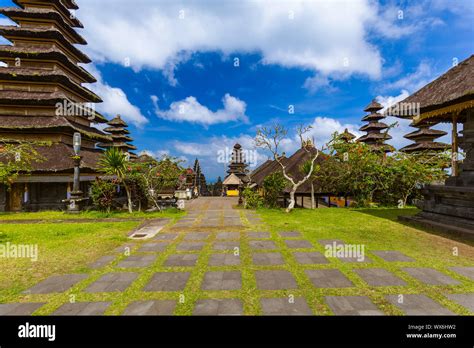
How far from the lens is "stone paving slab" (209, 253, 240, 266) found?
528 centimetres

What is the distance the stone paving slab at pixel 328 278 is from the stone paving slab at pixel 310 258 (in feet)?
1.52

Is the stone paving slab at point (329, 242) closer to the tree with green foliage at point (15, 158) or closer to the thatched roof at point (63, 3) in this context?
the tree with green foliage at point (15, 158)

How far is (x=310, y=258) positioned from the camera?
5.60 meters

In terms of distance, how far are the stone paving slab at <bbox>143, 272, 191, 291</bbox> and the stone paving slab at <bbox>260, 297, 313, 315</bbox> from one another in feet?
5.19

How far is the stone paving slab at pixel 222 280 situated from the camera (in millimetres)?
4109

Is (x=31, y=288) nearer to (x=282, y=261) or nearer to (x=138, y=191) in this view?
(x=282, y=261)

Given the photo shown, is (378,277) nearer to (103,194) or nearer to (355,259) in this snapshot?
(355,259)

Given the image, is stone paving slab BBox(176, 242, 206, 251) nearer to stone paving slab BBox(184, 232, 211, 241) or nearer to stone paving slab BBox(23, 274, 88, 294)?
stone paving slab BBox(184, 232, 211, 241)

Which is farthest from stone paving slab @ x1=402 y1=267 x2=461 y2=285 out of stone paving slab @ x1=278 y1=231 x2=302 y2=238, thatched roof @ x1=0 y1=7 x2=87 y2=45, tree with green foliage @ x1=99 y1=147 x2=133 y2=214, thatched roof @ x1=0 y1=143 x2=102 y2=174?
thatched roof @ x1=0 y1=7 x2=87 y2=45

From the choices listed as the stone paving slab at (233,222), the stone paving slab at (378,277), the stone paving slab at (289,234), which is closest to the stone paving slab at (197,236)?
the stone paving slab at (233,222)

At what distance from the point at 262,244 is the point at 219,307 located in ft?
11.7

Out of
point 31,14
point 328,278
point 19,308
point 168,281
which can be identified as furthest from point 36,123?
point 328,278
